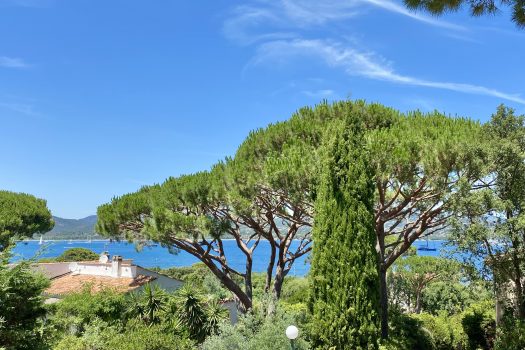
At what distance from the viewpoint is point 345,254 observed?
9242 millimetres

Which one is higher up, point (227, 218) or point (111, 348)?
point (227, 218)

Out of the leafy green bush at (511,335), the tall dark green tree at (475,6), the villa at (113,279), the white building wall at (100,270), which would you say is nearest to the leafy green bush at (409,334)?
the leafy green bush at (511,335)

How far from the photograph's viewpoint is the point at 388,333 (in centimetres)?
1311

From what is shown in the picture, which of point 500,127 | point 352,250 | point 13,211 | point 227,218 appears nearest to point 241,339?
point 352,250

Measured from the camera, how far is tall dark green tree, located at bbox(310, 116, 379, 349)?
900 centimetres

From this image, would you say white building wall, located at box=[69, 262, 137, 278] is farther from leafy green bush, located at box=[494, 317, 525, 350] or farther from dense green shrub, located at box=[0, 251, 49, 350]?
leafy green bush, located at box=[494, 317, 525, 350]

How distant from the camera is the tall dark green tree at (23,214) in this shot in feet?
79.2

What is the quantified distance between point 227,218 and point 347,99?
598 centimetres

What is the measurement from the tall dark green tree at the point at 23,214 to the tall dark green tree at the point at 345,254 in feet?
69.2

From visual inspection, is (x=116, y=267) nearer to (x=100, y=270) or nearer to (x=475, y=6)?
A: (x=100, y=270)

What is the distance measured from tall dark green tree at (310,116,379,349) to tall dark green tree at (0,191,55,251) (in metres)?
21.1

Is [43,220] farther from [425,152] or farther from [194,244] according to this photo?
[425,152]

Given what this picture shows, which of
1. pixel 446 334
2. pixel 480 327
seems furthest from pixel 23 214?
pixel 480 327

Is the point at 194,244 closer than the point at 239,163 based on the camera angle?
No
